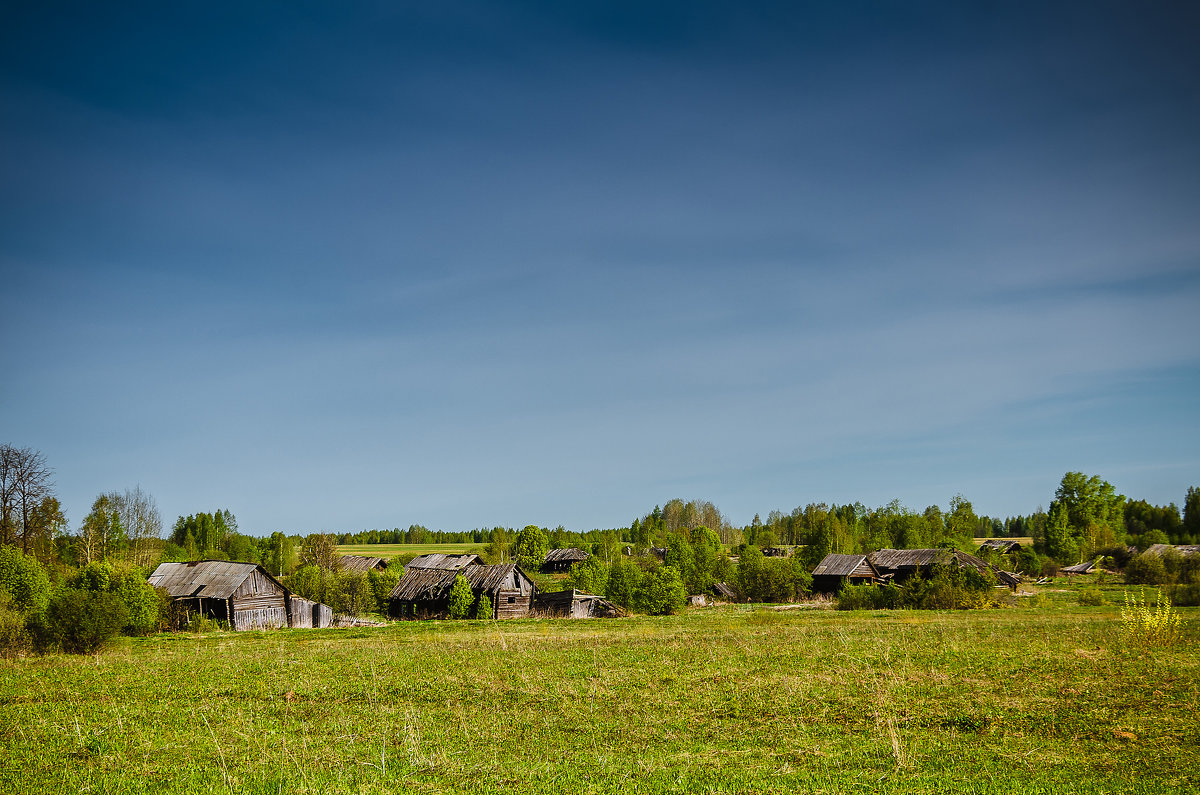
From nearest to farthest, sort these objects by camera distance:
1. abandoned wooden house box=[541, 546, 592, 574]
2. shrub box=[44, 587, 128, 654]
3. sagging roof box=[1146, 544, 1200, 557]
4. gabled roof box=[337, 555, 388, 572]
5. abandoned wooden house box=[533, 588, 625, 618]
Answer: shrub box=[44, 587, 128, 654] → abandoned wooden house box=[533, 588, 625, 618] → sagging roof box=[1146, 544, 1200, 557] → gabled roof box=[337, 555, 388, 572] → abandoned wooden house box=[541, 546, 592, 574]

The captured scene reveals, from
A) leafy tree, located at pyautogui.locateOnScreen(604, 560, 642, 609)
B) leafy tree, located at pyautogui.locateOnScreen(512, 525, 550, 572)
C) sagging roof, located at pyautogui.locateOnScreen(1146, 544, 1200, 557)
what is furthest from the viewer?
leafy tree, located at pyautogui.locateOnScreen(512, 525, 550, 572)

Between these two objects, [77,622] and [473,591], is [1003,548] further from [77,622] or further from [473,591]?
[77,622]

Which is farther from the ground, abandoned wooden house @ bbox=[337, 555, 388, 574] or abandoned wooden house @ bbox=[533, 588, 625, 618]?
abandoned wooden house @ bbox=[337, 555, 388, 574]

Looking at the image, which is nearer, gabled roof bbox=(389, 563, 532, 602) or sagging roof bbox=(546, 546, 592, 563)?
gabled roof bbox=(389, 563, 532, 602)

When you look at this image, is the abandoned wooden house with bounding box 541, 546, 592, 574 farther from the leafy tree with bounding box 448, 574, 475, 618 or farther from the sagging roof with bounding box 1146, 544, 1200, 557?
the sagging roof with bounding box 1146, 544, 1200, 557

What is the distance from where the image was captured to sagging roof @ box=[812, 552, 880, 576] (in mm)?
79875

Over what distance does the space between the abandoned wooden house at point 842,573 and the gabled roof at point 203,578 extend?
185 ft

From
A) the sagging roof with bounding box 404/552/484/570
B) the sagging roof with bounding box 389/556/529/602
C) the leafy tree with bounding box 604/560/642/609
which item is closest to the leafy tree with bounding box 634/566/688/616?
the leafy tree with bounding box 604/560/642/609

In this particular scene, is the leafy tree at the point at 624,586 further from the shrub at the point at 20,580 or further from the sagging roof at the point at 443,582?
the shrub at the point at 20,580

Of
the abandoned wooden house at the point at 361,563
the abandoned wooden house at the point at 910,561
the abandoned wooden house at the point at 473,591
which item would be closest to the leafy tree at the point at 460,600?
the abandoned wooden house at the point at 473,591

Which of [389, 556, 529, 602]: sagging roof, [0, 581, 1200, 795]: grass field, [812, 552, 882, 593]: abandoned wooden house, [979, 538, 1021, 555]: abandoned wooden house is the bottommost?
[979, 538, 1021, 555]: abandoned wooden house

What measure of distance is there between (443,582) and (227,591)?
18.5 m

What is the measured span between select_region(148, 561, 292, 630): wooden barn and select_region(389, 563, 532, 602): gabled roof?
11.0 m

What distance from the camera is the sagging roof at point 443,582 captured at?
2616 inches
